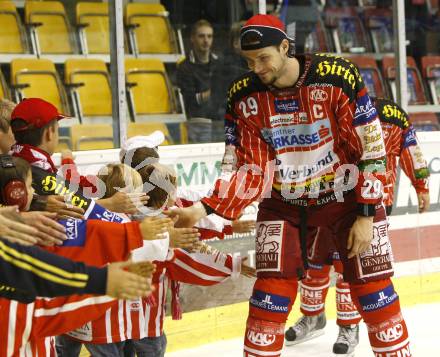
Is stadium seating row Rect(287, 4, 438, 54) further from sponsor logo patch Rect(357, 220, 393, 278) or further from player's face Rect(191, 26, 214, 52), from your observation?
sponsor logo patch Rect(357, 220, 393, 278)

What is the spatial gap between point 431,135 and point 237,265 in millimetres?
2826

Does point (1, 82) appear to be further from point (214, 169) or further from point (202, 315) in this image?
point (202, 315)

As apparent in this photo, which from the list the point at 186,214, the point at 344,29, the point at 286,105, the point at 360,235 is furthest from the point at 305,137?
the point at 344,29

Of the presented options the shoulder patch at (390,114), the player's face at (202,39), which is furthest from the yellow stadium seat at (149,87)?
the shoulder patch at (390,114)

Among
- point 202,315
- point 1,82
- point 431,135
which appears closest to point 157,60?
point 1,82

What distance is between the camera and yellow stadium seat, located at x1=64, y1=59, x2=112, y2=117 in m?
4.92

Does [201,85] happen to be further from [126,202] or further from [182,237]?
[182,237]

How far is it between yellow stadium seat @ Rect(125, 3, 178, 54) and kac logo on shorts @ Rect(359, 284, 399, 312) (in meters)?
2.34

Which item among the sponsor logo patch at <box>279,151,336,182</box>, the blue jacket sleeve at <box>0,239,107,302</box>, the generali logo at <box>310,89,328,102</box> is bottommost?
the sponsor logo patch at <box>279,151,336,182</box>

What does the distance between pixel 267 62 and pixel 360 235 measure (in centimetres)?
68

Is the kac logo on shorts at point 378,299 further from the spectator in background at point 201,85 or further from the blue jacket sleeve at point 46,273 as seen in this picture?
the spectator in background at point 201,85

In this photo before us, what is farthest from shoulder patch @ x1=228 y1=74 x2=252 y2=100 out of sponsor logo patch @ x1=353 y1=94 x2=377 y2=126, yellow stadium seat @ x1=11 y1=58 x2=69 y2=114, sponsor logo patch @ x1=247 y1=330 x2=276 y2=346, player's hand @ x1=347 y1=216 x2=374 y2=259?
yellow stadium seat @ x1=11 y1=58 x2=69 y2=114

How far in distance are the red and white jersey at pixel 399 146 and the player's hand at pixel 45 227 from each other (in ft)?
7.61

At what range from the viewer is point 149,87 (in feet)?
16.9
